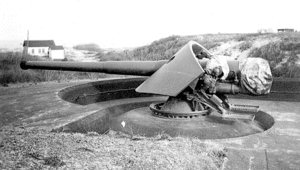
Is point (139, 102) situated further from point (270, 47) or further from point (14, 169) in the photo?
point (270, 47)

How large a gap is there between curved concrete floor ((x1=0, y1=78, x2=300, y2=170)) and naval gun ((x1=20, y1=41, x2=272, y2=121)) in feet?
3.23

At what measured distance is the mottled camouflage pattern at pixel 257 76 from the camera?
22.0 ft

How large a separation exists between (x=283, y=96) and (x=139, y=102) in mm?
4449

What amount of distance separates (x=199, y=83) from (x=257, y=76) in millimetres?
1168

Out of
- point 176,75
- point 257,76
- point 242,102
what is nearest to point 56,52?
point 242,102

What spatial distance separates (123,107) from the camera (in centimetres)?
995

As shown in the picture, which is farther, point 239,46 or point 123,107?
point 239,46

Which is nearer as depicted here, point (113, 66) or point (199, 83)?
point (199, 83)

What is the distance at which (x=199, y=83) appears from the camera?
23.1 ft

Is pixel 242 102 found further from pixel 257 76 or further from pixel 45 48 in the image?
pixel 45 48

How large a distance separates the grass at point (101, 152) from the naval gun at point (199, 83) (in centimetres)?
177

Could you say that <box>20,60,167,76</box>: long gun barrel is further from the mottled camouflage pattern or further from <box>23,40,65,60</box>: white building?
<box>23,40,65,60</box>: white building

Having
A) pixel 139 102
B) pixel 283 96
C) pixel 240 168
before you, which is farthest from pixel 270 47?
pixel 240 168

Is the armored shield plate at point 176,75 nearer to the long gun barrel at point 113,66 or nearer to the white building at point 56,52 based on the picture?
the long gun barrel at point 113,66
